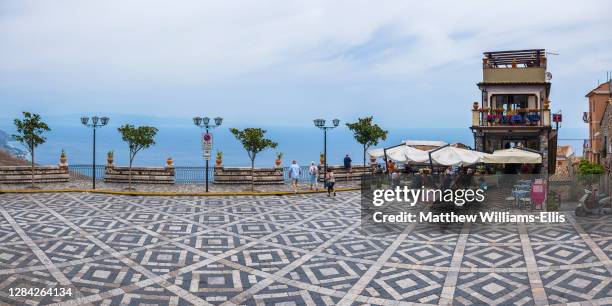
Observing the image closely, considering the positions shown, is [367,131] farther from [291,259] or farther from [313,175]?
[291,259]

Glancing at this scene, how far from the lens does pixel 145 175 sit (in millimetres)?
26906

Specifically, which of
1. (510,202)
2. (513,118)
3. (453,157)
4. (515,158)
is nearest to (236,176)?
(453,157)

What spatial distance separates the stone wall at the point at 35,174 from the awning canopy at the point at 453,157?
66.6 feet

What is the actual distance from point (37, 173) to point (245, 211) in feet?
47.3

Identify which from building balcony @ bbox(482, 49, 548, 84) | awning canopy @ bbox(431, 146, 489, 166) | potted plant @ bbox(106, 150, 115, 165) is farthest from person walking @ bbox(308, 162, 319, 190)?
building balcony @ bbox(482, 49, 548, 84)

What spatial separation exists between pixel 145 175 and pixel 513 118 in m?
21.3

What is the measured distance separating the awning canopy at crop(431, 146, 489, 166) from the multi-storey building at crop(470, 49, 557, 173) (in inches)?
310

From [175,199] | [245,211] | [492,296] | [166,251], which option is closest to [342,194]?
[245,211]

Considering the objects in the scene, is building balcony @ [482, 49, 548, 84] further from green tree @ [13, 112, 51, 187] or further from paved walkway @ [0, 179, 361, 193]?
green tree @ [13, 112, 51, 187]

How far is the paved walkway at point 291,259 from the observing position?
32.9 ft

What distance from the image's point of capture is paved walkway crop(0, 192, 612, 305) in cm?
1004

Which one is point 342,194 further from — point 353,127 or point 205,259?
point 205,259

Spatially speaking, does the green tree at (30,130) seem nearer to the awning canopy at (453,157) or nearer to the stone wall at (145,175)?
the stone wall at (145,175)

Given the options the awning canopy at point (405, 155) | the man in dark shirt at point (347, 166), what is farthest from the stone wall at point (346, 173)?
the awning canopy at point (405, 155)
